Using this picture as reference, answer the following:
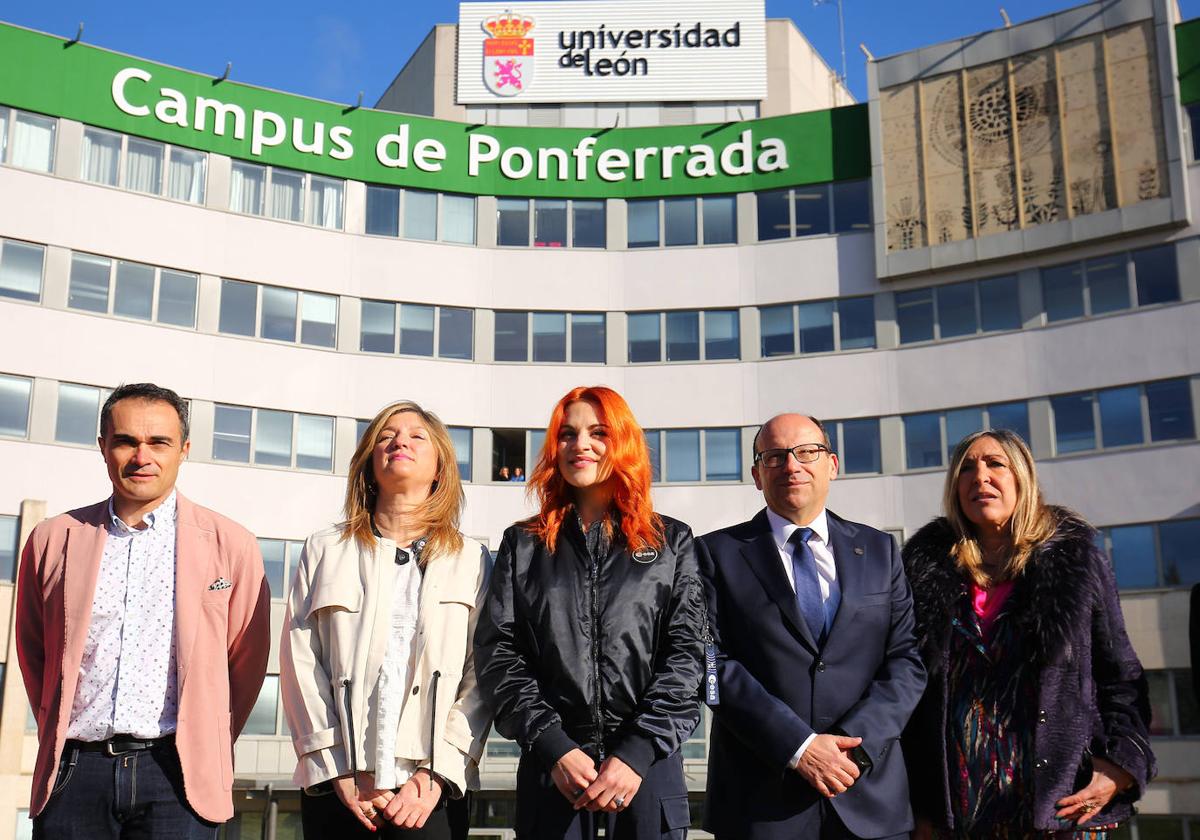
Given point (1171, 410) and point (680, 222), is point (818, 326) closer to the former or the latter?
point (680, 222)

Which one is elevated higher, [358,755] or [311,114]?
[311,114]

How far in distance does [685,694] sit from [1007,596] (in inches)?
64.1

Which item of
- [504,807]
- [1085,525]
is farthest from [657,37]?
[1085,525]

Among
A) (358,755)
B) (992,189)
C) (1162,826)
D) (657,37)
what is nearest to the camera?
(358,755)

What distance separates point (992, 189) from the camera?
29047 mm

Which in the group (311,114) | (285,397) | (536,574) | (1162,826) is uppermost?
(311,114)

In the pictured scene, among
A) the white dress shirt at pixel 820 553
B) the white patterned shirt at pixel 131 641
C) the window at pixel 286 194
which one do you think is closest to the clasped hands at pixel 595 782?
the white dress shirt at pixel 820 553

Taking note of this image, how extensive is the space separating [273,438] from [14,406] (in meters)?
5.51

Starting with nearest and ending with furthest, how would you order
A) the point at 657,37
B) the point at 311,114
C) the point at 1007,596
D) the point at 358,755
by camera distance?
the point at 358,755 < the point at 1007,596 < the point at 311,114 < the point at 657,37

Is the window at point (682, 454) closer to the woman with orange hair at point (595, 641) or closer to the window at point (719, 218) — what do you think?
the window at point (719, 218)

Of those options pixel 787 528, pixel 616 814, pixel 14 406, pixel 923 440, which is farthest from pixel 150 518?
pixel 923 440

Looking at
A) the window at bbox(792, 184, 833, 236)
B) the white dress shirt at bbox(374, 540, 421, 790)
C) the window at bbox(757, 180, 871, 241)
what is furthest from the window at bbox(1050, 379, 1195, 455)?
the white dress shirt at bbox(374, 540, 421, 790)

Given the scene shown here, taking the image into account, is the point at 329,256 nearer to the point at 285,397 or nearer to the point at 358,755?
the point at 285,397

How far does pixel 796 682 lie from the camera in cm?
514
